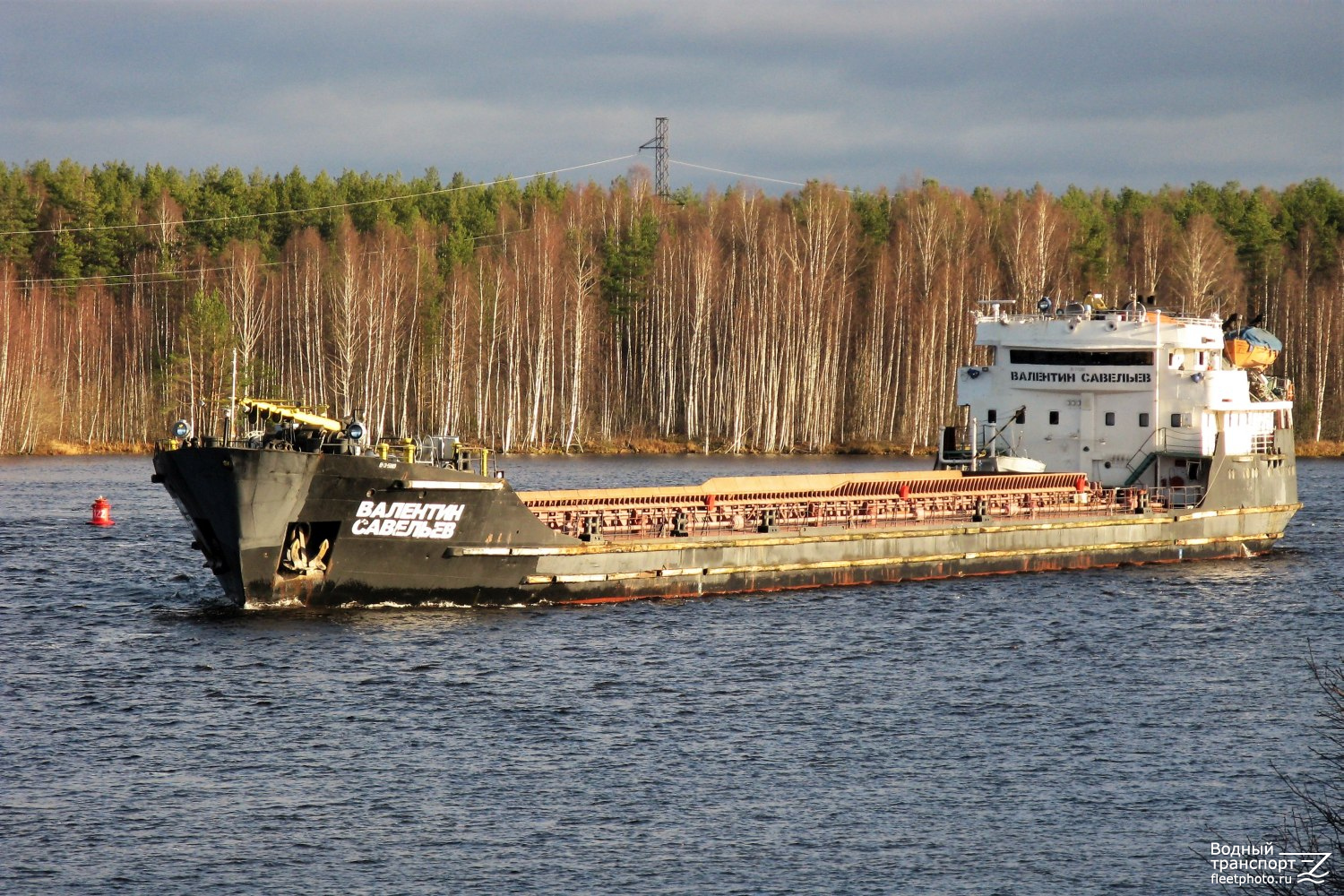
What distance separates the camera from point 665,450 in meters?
92.2

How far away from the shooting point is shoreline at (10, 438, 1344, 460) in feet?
289

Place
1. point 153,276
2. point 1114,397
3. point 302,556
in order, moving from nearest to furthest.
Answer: point 302,556, point 1114,397, point 153,276

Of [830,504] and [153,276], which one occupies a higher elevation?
[153,276]

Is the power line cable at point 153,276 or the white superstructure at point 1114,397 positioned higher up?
the power line cable at point 153,276

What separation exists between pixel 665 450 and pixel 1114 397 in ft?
159

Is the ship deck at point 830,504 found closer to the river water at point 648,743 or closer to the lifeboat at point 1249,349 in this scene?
the river water at point 648,743

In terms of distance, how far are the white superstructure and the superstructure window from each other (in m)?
A: 0.03

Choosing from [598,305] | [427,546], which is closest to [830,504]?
[427,546]

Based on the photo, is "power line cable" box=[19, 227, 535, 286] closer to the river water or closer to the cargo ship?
the cargo ship

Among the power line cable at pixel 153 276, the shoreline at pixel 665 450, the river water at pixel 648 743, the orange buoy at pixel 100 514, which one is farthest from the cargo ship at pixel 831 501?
the power line cable at pixel 153 276

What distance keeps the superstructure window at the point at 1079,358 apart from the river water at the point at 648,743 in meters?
10.5

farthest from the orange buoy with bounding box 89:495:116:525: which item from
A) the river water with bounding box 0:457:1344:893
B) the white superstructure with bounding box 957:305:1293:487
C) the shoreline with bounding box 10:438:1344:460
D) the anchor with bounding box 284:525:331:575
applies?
the shoreline with bounding box 10:438:1344:460

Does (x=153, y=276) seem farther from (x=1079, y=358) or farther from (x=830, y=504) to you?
(x=830, y=504)

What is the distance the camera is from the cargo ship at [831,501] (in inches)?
1164
